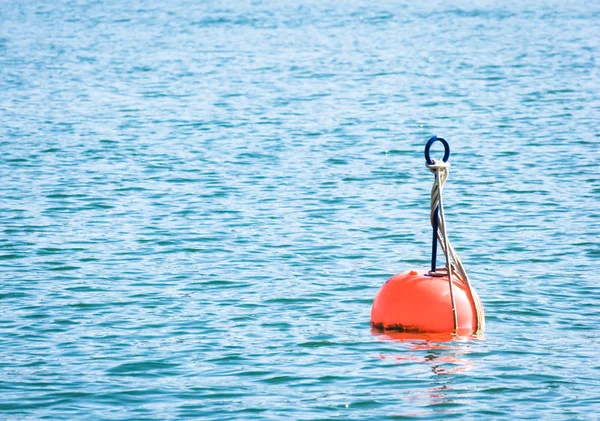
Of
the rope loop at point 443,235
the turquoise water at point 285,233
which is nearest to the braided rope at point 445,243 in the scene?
the rope loop at point 443,235

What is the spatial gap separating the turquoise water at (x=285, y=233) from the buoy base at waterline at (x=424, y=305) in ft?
0.63

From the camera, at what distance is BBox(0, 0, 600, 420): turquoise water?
10484 mm

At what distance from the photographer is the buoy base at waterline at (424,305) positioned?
1121cm

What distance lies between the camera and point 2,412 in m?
9.88

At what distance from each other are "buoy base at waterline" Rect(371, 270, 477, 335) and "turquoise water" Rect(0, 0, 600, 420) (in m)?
0.19

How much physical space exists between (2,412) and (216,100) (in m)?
22.1

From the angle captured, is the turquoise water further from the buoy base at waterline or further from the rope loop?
the rope loop

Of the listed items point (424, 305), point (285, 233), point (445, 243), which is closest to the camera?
point (424, 305)

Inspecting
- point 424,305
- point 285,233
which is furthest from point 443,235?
point 285,233

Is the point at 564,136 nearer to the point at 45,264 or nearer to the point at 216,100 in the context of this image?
the point at 216,100

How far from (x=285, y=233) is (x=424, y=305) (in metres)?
5.75

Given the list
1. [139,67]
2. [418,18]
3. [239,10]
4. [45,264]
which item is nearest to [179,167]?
[45,264]

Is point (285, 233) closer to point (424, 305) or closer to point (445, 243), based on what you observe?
point (445, 243)

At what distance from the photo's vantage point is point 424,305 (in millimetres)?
11227
